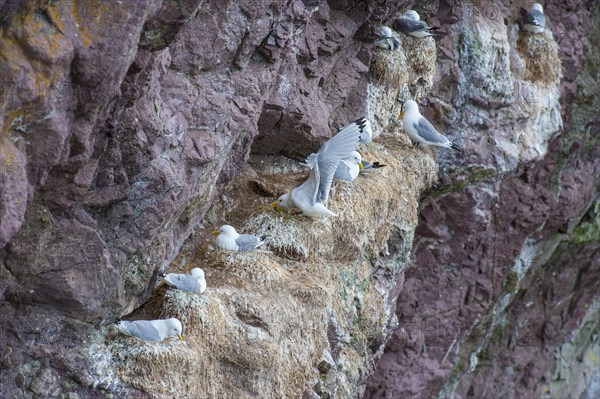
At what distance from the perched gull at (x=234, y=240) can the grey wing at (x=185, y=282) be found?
0.72m

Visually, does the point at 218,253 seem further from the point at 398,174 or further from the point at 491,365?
the point at 491,365

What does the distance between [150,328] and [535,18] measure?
7246mm

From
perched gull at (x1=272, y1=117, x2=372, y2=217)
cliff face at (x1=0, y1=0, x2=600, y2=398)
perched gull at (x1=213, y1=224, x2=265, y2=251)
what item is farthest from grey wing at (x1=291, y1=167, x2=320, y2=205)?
perched gull at (x1=213, y1=224, x2=265, y2=251)

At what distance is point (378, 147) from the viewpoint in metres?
9.35

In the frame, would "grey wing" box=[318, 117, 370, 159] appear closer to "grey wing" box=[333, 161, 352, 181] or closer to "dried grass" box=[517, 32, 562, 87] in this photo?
"grey wing" box=[333, 161, 352, 181]

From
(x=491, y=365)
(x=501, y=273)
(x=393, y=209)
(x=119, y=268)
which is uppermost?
(x=119, y=268)

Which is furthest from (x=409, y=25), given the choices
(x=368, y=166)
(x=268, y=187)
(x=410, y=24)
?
(x=268, y=187)

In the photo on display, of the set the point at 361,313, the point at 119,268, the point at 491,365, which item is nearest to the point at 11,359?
the point at 119,268

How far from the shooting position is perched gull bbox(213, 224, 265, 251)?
289 inches

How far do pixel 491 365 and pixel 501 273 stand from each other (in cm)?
215

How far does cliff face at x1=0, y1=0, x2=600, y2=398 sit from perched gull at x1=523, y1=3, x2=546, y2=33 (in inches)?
6.5

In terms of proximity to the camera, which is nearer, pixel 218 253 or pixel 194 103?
pixel 194 103

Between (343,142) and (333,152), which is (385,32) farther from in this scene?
(333,152)

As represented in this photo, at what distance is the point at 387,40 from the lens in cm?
927
